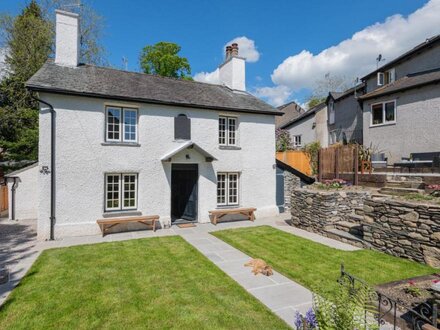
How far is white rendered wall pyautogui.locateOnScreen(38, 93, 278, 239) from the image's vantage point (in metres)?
11.0

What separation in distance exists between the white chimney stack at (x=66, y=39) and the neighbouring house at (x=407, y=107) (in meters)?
19.4

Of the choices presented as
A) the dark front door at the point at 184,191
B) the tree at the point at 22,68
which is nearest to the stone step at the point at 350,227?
the dark front door at the point at 184,191

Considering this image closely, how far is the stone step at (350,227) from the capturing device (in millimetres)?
10281

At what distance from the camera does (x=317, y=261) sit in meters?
8.05

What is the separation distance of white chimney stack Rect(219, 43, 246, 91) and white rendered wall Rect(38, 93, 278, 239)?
3385 millimetres

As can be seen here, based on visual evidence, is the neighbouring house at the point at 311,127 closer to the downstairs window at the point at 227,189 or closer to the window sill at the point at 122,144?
the downstairs window at the point at 227,189

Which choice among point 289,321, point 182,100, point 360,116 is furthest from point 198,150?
point 360,116

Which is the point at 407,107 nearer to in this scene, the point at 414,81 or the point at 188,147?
the point at 414,81

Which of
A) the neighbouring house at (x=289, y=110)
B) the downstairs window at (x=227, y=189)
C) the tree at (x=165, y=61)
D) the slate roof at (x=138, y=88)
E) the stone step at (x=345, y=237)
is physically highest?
the tree at (x=165, y=61)

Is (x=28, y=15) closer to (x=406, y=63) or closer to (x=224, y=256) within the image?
(x=224, y=256)

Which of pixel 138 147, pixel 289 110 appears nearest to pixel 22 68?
pixel 138 147

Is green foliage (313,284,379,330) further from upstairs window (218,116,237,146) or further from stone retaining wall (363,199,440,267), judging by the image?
upstairs window (218,116,237,146)

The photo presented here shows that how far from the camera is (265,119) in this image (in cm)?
1558

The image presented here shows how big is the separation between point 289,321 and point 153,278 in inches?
145
